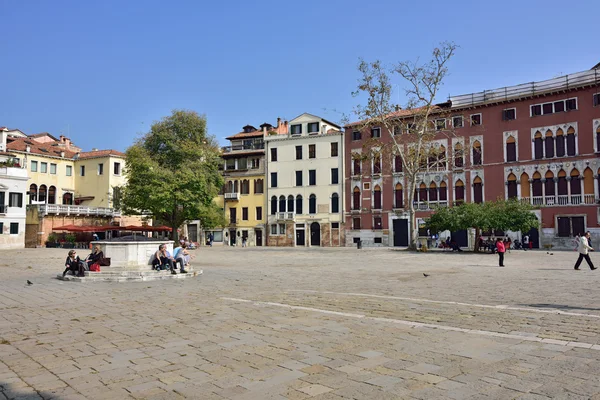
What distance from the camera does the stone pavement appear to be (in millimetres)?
4562

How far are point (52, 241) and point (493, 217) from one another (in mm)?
40890

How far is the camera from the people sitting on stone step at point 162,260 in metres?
16.1

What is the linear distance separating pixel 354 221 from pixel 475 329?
44.7 metres

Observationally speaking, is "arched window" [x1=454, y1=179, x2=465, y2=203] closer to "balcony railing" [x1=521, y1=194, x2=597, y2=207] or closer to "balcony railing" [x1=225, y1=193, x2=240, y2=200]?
"balcony railing" [x1=521, y1=194, x2=597, y2=207]

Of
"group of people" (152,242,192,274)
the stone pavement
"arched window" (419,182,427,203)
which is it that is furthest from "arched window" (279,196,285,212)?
the stone pavement

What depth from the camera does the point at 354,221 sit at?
5181cm

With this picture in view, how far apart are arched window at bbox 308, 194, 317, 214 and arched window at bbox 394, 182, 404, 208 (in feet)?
30.9

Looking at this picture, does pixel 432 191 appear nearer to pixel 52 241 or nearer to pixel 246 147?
pixel 246 147

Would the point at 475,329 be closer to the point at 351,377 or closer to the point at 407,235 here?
the point at 351,377

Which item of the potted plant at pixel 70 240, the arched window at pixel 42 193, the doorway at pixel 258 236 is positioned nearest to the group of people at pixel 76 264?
the potted plant at pixel 70 240

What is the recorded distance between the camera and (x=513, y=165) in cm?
4291

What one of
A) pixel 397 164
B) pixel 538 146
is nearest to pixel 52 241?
pixel 397 164

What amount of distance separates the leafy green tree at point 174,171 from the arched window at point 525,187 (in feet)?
89.8

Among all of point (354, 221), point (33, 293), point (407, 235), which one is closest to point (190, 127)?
point (354, 221)
